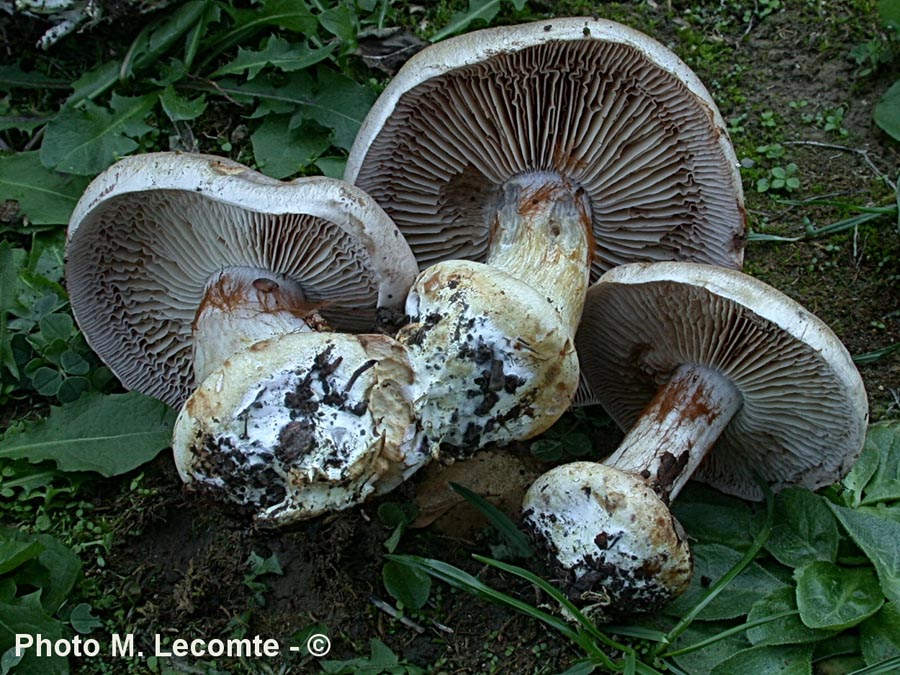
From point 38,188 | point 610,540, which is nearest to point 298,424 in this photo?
point 610,540

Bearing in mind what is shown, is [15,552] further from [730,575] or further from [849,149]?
[849,149]

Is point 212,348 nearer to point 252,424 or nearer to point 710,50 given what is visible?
point 252,424

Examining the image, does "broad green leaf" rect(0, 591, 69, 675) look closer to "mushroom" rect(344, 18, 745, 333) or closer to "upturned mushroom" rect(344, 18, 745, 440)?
"upturned mushroom" rect(344, 18, 745, 440)

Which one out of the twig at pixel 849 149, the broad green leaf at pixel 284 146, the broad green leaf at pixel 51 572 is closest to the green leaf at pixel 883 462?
the twig at pixel 849 149

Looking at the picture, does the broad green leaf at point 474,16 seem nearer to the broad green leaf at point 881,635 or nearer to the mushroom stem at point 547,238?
the mushroom stem at point 547,238

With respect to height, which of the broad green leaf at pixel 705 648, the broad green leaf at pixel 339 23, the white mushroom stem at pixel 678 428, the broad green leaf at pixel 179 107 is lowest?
the broad green leaf at pixel 705 648

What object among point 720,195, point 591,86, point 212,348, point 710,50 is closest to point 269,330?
point 212,348
